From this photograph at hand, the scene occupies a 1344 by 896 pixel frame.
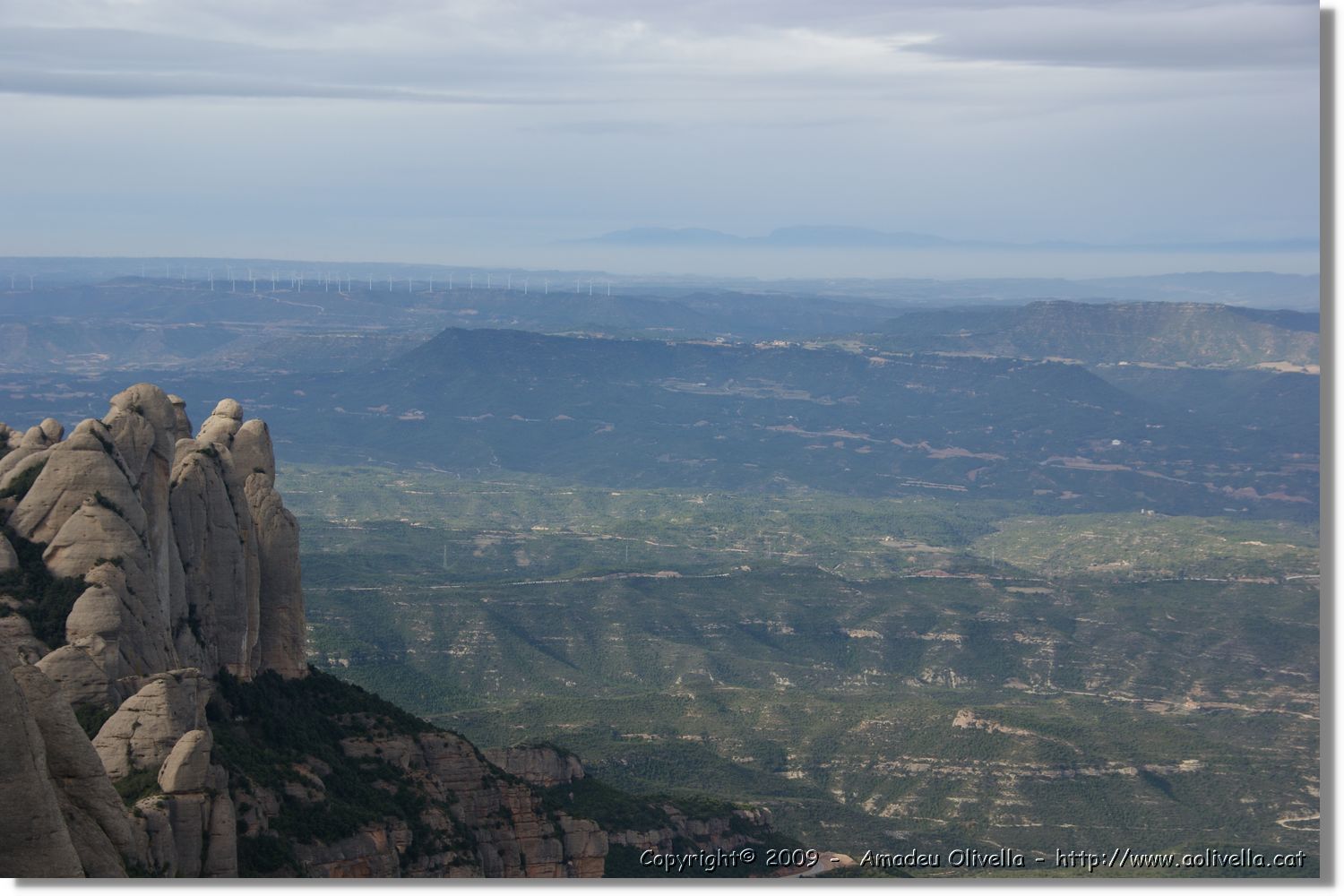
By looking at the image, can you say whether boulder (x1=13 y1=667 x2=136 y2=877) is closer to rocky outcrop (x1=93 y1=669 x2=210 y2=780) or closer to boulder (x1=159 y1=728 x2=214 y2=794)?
boulder (x1=159 y1=728 x2=214 y2=794)

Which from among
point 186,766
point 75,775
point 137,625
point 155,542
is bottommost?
point 186,766

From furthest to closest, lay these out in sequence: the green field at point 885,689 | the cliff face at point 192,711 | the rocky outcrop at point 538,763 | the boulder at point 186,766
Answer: the green field at point 885,689 → the rocky outcrop at point 538,763 → the boulder at point 186,766 → the cliff face at point 192,711

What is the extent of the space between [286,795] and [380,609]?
103661mm

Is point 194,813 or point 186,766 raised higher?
point 186,766

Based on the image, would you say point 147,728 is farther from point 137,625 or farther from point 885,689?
point 885,689

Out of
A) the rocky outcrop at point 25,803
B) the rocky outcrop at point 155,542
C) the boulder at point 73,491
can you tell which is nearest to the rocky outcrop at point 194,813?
the rocky outcrop at point 155,542

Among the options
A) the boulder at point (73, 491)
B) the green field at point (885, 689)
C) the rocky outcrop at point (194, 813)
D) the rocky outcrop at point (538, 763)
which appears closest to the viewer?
the rocky outcrop at point (194, 813)

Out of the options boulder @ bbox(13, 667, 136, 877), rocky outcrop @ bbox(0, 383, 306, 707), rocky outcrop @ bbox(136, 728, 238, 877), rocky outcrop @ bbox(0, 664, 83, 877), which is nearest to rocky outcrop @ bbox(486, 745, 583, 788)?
rocky outcrop @ bbox(0, 383, 306, 707)

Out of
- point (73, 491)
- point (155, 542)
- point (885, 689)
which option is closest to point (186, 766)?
point (155, 542)

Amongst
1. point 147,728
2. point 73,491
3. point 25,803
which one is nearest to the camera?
point 25,803

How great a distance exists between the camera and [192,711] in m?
41.6

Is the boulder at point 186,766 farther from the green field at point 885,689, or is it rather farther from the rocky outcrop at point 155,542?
the green field at point 885,689

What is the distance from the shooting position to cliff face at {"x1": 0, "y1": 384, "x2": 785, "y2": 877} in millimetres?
Result: 31766

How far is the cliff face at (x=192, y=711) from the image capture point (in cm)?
3177
